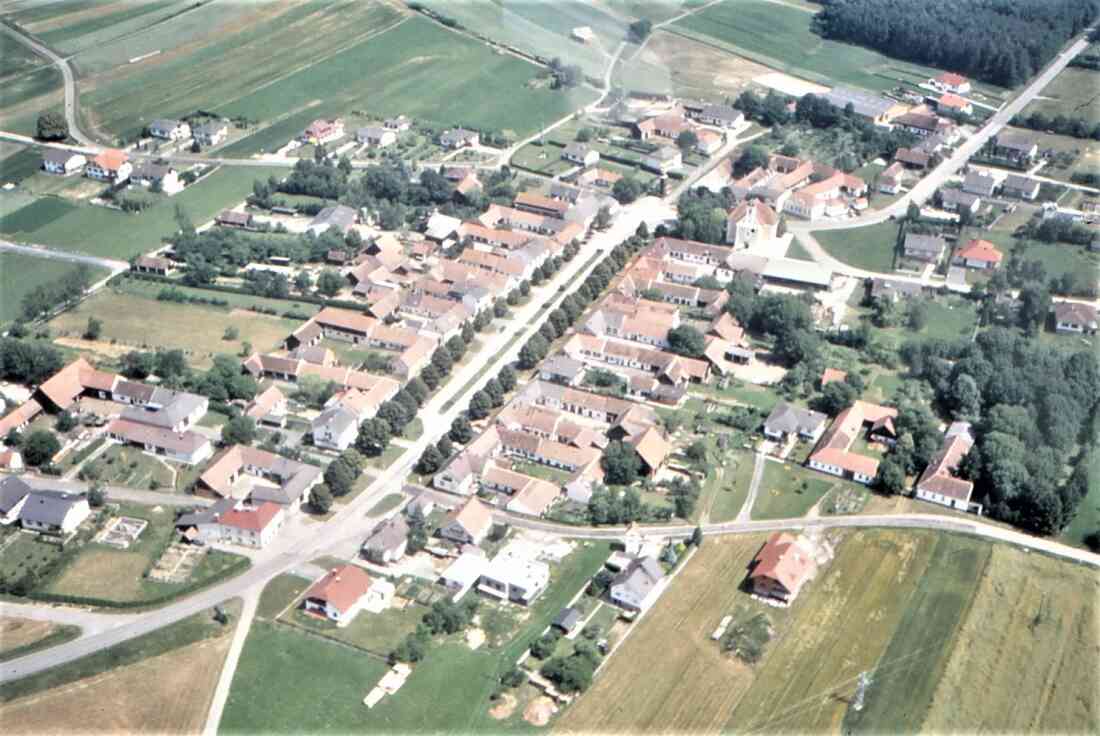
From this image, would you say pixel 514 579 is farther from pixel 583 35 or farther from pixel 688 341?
pixel 583 35

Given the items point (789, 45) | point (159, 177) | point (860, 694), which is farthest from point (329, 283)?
point (789, 45)

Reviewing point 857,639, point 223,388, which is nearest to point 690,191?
point 223,388

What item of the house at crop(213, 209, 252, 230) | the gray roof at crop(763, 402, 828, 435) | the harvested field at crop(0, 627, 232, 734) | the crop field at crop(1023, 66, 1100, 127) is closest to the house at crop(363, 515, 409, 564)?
the harvested field at crop(0, 627, 232, 734)

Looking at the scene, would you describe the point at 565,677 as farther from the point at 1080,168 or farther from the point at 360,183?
the point at 1080,168

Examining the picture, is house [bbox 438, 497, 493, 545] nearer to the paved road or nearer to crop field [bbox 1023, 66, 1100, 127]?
the paved road

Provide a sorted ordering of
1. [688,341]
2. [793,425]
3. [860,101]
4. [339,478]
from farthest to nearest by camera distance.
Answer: [860,101] < [688,341] < [793,425] < [339,478]
